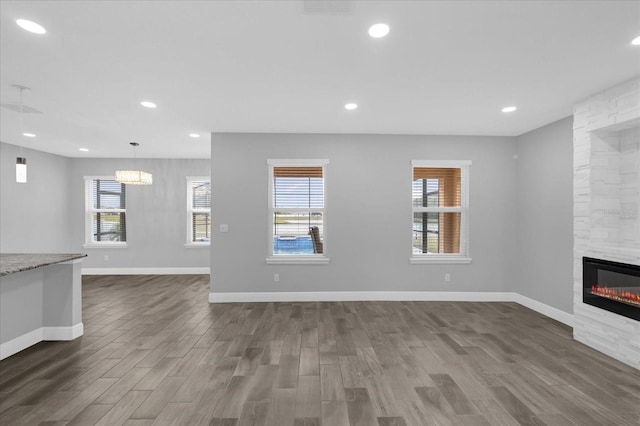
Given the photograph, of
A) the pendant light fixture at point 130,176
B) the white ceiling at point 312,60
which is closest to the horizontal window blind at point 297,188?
the white ceiling at point 312,60

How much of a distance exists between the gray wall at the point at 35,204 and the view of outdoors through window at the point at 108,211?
0.52m

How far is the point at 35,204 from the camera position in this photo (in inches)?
246

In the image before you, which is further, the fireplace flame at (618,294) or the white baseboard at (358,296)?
the white baseboard at (358,296)

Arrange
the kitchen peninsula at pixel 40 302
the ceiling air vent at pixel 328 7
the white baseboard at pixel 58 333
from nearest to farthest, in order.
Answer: the ceiling air vent at pixel 328 7, the kitchen peninsula at pixel 40 302, the white baseboard at pixel 58 333

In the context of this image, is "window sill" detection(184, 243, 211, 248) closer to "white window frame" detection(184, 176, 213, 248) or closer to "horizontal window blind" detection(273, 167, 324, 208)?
"white window frame" detection(184, 176, 213, 248)

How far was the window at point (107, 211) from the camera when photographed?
7.27m

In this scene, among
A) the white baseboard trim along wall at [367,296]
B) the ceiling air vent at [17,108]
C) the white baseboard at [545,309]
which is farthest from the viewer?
the white baseboard trim along wall at [367,296]

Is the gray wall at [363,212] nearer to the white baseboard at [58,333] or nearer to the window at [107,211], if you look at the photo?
the white baseboard at [58,333]

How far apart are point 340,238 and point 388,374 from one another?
2.52 metres

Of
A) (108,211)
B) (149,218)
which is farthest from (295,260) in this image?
(108,211)

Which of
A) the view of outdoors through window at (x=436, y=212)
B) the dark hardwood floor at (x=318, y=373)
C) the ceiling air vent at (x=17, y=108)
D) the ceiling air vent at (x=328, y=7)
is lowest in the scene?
the dark hardwood floor at (x=318, y=373)

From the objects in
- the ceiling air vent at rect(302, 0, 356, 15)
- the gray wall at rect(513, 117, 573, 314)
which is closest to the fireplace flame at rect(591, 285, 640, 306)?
the gray wall at rect(513, 117, 573, 314)

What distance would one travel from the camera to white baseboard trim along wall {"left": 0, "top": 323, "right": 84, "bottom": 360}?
307cm

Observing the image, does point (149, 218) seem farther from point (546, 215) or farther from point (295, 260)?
point (546, 215)
